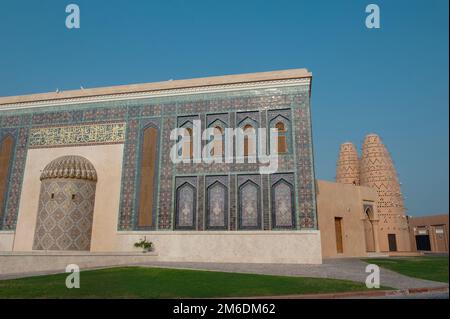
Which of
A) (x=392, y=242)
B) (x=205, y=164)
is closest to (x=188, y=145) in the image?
(x=205, y=164)

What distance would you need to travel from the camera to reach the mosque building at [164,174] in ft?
49.1

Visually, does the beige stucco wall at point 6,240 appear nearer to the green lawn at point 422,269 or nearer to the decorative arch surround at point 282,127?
the decorative arch surround at point 282,127

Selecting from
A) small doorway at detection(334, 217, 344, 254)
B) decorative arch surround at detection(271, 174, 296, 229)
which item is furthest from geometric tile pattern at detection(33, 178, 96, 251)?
small doorway at detection(334, 217, 344, 254)

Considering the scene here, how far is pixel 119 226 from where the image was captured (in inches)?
633

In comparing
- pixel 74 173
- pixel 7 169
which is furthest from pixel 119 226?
pixel 7 169

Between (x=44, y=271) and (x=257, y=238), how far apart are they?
310 inches

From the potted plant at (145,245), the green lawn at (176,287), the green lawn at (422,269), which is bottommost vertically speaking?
the green lawn at (176,287)

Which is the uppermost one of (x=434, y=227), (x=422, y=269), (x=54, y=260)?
(x=434, y=227)

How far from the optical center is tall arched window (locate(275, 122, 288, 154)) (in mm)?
15516

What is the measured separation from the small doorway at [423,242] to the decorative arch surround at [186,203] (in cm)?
3706

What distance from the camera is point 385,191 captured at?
3195 cm

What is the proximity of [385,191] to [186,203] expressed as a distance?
74.5ft

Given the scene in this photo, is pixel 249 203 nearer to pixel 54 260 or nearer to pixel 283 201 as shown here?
pixel 283 201

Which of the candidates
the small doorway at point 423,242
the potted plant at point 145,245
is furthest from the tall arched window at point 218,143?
the small doorway at point 423,242
